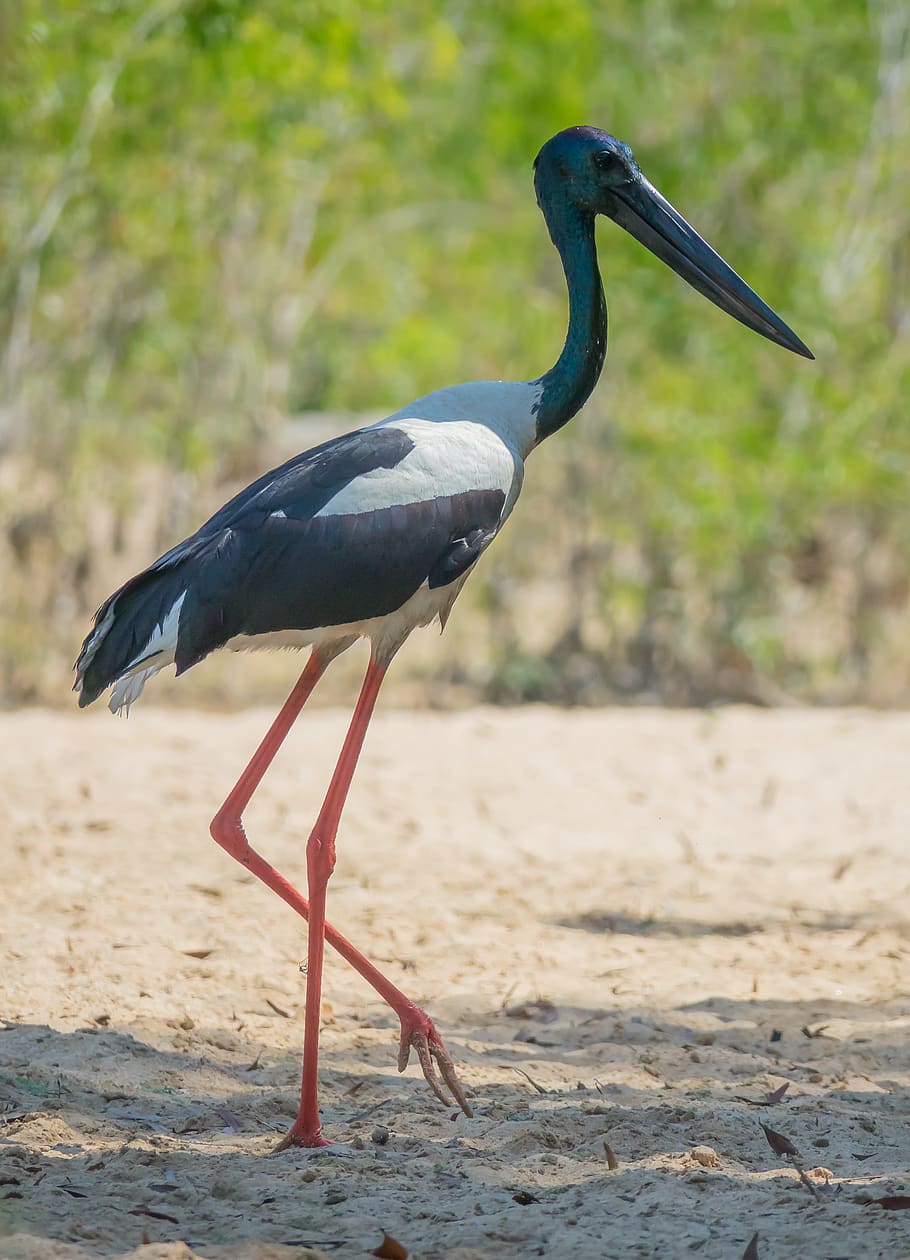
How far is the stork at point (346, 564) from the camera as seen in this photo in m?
4.26

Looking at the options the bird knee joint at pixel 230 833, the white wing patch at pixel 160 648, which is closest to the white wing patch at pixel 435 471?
the white wing patch at pixel 160 648

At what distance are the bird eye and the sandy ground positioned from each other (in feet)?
8.57

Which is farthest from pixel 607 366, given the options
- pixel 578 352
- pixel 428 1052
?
pixel 428 1052

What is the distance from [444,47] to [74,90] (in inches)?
110

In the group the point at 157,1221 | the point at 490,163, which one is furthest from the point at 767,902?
the point at 490,163

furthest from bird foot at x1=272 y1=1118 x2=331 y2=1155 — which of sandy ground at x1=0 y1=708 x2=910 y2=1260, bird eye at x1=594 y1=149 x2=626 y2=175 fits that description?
bird eye at x1=594 y1=149 x2=626 y2=175

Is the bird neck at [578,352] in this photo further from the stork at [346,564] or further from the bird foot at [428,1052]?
the bird foot at [428,1052]

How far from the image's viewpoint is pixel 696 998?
5242 mm

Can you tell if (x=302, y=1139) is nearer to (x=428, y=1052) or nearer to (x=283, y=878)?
(x=428, y=1052)

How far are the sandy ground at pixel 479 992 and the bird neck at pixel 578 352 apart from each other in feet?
6.18

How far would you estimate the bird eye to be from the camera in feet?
15.8

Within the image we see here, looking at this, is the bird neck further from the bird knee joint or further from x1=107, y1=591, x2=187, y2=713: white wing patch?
the bird knee joint

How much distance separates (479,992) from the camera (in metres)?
5.30

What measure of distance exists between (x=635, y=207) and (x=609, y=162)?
16 cm
